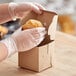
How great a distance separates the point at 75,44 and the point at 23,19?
383mm

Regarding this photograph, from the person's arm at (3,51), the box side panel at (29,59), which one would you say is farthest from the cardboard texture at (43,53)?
the person's arm at (3,51)

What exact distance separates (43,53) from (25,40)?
11 centimetres

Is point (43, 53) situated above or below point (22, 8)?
below

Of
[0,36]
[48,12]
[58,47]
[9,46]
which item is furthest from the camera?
[0,36]

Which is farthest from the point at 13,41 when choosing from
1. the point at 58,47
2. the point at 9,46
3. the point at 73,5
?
the point at 73,5

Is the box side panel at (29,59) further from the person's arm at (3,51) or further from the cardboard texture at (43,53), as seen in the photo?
the person's arm at (3,51)

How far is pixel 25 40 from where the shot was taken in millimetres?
1091

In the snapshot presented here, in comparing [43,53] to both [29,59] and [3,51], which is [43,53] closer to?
[29,59]

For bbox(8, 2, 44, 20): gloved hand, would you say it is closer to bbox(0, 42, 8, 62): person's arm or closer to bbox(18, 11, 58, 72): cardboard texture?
bbox(18, 11, 58, 72): cardboard texture

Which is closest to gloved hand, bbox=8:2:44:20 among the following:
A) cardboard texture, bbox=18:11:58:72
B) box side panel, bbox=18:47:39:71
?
cardboard texture, bbox=18:11:58:72

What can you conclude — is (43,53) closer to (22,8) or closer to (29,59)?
(29,59)

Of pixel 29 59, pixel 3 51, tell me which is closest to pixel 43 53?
pixel 29 59

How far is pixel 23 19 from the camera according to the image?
1.27 m

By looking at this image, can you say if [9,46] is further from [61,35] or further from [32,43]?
[61,35]
